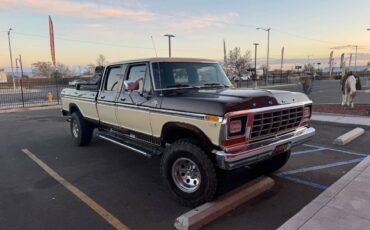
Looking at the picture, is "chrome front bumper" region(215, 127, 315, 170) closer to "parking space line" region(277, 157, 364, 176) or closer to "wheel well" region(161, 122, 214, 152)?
"wheel well" region(161, 122, 214, 152)

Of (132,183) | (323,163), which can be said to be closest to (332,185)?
(323,163)

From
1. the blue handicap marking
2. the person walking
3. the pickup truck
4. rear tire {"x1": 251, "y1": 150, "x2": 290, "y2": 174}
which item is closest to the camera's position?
the pickup truck

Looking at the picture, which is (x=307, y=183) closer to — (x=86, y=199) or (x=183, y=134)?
(x=183, y=134)

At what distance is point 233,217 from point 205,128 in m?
1.25

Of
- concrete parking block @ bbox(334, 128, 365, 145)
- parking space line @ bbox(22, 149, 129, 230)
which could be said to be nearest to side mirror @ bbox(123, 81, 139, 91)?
parking space line @ bbox(22, 149, 129, 230)

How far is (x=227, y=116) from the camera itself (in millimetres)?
3688

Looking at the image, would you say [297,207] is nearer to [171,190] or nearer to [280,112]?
[280,112]

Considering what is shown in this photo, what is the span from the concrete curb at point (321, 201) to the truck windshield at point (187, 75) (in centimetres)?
247

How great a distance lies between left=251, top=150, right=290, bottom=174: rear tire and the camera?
18.3ft

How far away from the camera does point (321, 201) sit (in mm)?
4219

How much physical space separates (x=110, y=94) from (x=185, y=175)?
8.57ft

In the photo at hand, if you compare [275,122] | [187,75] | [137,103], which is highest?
[187,75]

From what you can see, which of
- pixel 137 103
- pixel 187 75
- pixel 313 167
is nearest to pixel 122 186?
pixel 137 103

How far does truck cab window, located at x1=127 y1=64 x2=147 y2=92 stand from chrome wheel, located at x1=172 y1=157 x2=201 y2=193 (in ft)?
5.07
